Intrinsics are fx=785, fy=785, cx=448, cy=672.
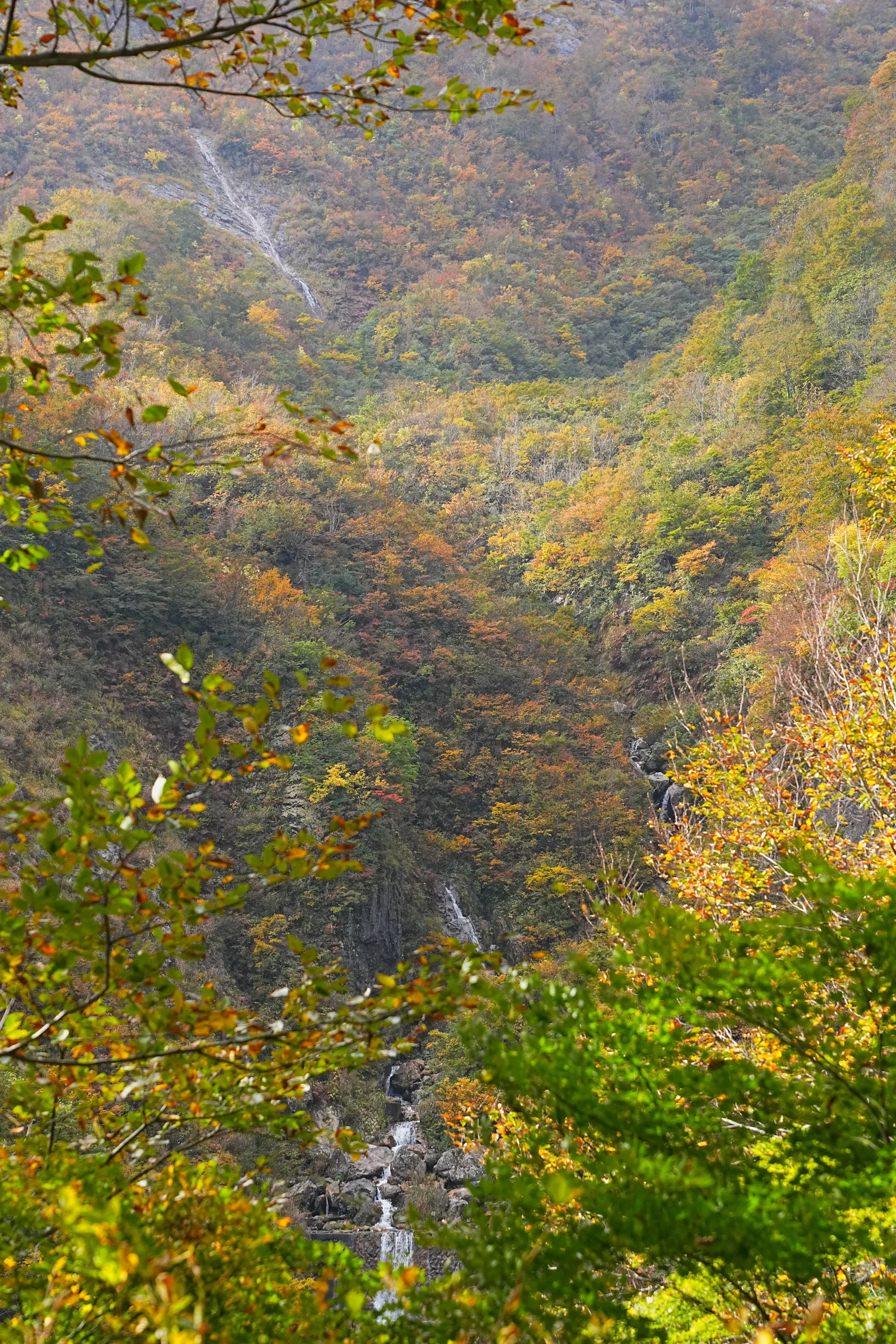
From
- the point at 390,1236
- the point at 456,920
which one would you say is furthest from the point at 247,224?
the point at 390,1236

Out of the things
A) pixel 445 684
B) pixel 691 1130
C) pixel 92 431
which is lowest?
pixel 445 684

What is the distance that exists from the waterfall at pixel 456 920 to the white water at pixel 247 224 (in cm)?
2889

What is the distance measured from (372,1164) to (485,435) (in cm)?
2296

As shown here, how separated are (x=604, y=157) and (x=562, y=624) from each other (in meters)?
38.8

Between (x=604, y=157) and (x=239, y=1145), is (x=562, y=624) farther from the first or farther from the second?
(x=604, y=157)

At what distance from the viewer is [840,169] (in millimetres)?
24656

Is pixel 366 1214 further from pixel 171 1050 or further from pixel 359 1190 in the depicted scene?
pixel 171 1050

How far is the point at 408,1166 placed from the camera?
928 cm

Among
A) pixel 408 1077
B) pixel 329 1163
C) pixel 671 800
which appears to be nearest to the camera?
pixel 329 1163

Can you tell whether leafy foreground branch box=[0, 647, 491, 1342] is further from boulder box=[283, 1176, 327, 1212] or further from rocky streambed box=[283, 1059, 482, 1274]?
boulder box=[283, 1176, 327, 1212]

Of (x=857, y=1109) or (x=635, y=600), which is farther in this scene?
(x=635, y=600)

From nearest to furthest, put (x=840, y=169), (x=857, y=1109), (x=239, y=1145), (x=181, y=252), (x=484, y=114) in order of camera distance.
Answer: (x=857, y=1109) → (x=239, y=1145) → (x=840, y=169) → (x=181, y=252) → (x=484, y=114)

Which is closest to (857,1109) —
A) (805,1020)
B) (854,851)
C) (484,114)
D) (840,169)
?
(805,1020)

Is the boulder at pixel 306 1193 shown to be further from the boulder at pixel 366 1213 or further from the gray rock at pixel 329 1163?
the boulder at pixel 366 1213
